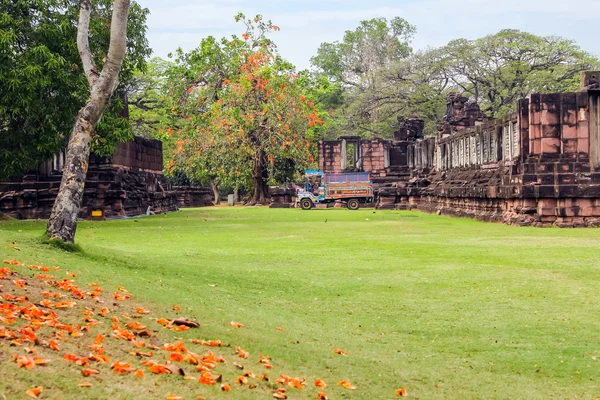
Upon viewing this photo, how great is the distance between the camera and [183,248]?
49.8ft

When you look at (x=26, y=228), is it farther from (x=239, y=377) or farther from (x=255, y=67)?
(x=255, y=67)

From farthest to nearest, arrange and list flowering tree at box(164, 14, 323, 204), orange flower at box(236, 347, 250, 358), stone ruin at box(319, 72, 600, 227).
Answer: flowering tree at box(164, 14, 323, 204), stone ruin at box(319, 72, 600, 227), orange flower at box(236, 347, 250, 358)

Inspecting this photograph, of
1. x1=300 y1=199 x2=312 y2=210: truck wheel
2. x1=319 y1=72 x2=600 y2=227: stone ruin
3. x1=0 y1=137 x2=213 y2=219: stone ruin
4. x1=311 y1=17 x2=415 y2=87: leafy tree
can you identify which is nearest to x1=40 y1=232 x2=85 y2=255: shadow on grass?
x1=319 y1=72 x2=600 y2=227: stone ruin

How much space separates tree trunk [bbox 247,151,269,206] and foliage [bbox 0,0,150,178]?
27.4 m

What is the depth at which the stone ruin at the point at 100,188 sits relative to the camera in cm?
2622

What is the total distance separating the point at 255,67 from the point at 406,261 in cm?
2891

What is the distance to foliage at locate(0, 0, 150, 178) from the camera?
20.4 metres

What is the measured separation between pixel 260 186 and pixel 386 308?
44.3 meters

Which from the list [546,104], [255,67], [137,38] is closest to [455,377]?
[546,104]

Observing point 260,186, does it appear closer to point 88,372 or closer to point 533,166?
point 533,166

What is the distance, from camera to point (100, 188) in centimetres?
2817

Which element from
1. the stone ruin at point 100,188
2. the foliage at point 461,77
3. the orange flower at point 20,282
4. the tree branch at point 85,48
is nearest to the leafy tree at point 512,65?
the foliage at point 461,77

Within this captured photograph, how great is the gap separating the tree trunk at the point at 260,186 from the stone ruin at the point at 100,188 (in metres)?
14.5

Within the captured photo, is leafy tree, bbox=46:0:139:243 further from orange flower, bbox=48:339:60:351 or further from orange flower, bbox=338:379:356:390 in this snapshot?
orange flower, bbox=338:379:356:390
